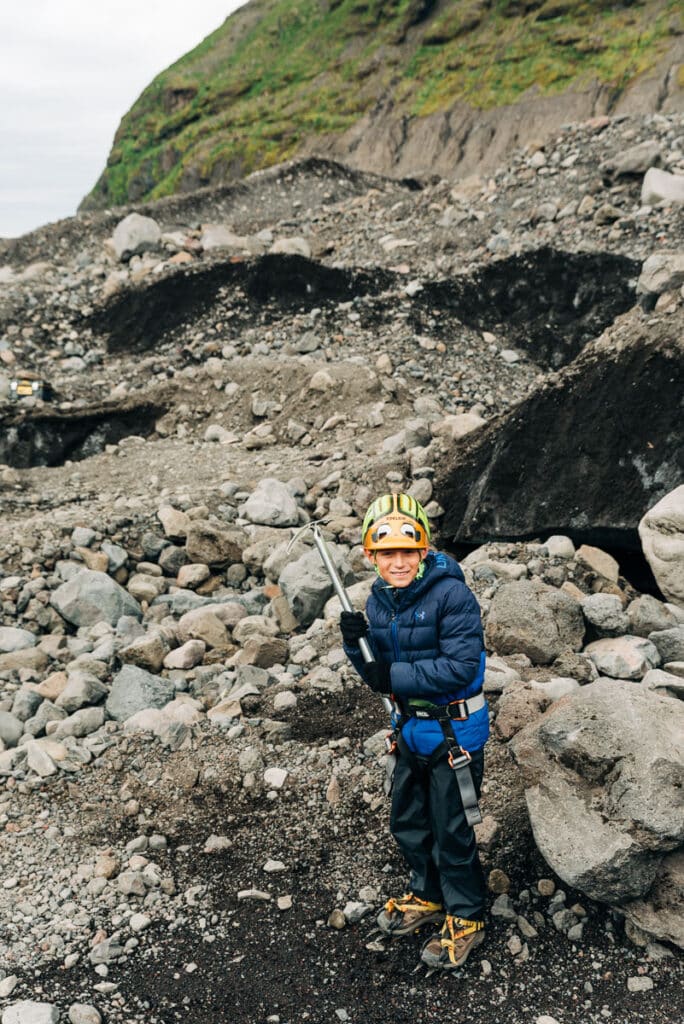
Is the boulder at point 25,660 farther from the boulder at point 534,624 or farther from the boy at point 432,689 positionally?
the boy at point 432,689

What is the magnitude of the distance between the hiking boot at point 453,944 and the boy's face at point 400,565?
1.72 m

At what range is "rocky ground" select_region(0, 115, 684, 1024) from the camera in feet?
14.7

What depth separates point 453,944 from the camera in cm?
432

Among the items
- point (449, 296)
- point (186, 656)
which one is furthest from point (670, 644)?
point (449, 296)

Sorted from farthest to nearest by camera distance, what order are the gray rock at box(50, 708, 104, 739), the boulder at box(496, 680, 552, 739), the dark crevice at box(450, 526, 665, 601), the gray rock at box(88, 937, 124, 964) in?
the dark crevice at box(450, 526, 665, 601) < the gray rock at box(50, 708, 104, 739) < the boulder at box(496, 680, 552, 739) < the gray rock at box(88, 937, 124, 964)

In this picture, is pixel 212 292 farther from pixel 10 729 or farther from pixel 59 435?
pixel 10 729

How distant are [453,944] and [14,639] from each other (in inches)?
225

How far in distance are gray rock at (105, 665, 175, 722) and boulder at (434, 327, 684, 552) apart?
3613mm

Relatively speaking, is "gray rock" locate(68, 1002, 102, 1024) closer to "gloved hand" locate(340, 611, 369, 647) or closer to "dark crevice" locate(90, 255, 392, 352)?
"gloved hand" locate(340, 611, 369, 647)

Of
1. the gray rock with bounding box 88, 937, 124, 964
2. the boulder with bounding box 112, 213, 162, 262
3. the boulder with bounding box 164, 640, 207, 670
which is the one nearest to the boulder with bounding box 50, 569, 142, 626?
the boulder with bounding box 164, 640, 207, 670

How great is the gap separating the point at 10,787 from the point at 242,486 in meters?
6.09

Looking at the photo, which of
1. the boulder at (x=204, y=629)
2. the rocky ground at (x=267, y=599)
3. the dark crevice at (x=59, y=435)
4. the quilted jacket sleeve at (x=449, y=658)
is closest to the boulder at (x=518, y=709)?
the rocky ground at (x=267, y=599)

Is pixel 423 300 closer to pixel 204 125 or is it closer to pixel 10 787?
pixel 10 787

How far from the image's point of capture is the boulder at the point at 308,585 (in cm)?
835
